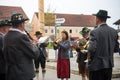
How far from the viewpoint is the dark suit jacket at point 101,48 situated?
744 cm

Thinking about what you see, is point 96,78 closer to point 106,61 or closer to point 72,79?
point 106,61

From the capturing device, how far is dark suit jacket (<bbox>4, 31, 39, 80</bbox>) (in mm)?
6520

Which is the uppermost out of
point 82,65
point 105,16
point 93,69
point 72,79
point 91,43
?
point 105,16

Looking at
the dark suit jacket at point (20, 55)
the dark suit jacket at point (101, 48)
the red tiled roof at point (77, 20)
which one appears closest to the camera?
the dark suit jacket at point (20, 55)

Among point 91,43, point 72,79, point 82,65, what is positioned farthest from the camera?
point 72,79

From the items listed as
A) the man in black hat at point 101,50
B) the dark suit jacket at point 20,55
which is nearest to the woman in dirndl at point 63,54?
the man in black hat at point 101,50

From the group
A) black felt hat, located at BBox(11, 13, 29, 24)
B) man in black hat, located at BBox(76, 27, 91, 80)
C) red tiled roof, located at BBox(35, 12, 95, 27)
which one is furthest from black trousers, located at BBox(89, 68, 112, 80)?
red tiled roof, located at BBox(35, 12, 95, 27)

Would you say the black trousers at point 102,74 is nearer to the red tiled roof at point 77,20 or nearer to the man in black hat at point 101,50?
the man in black hat at point 101,50

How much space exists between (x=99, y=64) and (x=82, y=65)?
12.4 feet

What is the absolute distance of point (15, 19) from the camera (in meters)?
6.69

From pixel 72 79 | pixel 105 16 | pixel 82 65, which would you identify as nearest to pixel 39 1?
pixel 72 79

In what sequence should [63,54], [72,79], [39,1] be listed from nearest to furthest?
[63,54]
[72,79]
[39,1]

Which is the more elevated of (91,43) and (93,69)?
(91,43)

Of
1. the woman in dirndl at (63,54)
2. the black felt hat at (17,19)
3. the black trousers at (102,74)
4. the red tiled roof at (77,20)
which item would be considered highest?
the black felt hat at (17,19)
